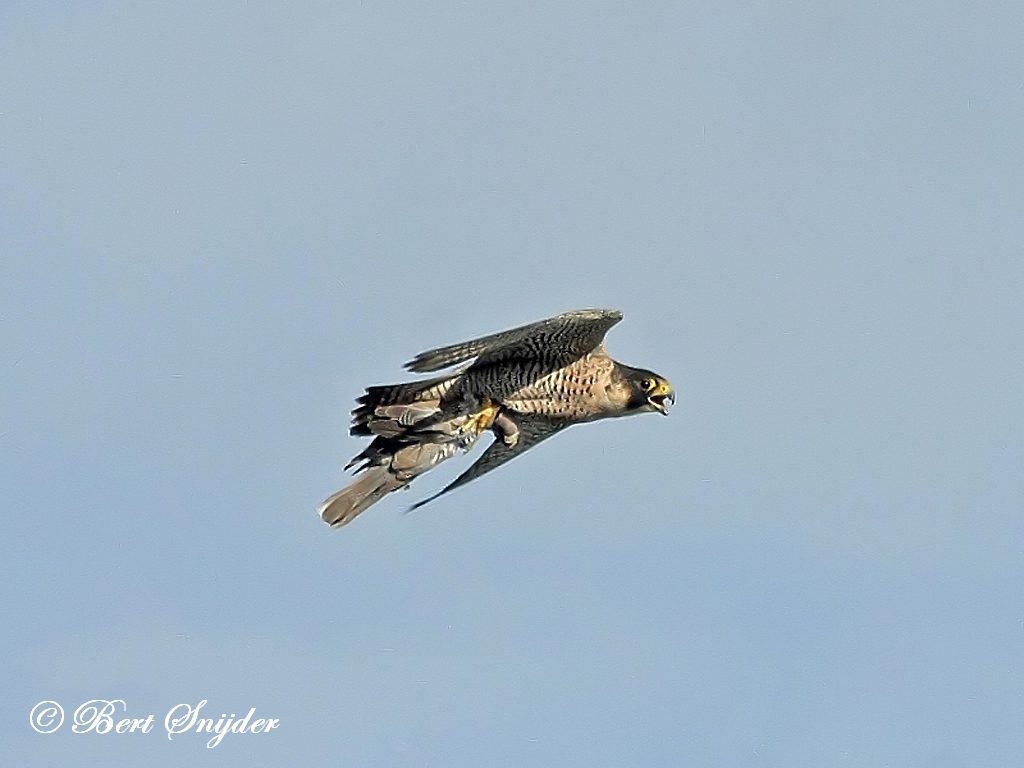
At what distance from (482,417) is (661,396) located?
1.41 m

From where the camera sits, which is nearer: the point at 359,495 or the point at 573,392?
the point at 573,392

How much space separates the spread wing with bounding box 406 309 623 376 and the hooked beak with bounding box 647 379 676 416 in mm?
591

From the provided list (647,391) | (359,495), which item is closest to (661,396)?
(647,391)

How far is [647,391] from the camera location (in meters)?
16.2

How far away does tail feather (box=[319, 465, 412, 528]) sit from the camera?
652 inches

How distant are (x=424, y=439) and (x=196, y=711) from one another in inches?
108

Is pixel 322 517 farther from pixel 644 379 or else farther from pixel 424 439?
pixel 644 379

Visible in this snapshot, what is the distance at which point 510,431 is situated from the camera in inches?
650

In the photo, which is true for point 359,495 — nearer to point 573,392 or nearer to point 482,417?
point 482,417

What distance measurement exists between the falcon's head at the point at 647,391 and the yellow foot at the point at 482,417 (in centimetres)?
107

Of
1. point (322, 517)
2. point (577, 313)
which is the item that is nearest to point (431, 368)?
point (577, 313)

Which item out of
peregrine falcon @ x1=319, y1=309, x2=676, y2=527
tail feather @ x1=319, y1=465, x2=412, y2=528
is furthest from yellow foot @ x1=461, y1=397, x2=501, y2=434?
tail feather @ x1=319, y1=465, x2=412, y2=528

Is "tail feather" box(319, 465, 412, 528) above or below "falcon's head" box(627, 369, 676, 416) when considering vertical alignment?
above

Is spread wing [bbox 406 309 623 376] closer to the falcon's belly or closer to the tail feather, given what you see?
the falcon's belly
